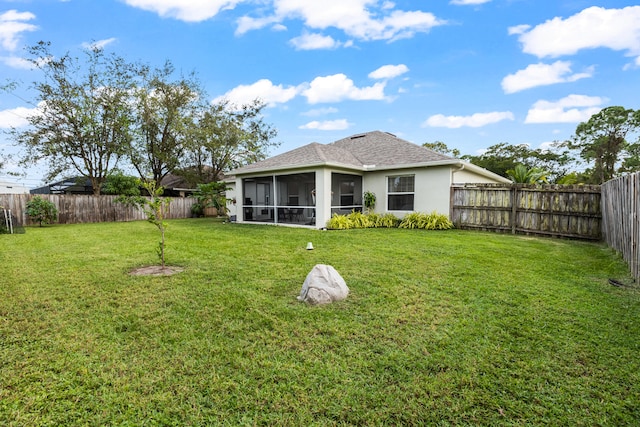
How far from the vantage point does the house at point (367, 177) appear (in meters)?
10.7

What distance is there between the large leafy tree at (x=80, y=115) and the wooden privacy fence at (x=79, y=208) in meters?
3.68

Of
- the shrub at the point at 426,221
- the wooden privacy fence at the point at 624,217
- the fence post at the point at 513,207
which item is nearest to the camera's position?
the wooden privacy fence at the point at 624,217

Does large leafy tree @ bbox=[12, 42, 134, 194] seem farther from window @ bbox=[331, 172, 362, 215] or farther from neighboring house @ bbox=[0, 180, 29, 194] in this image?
window @ bbox=[331, 172, 362, 215]

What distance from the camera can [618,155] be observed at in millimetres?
25203

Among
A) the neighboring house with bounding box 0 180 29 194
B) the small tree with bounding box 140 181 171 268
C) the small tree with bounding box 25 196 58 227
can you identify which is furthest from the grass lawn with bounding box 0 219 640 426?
the neighboring house with bounding box 0 180 29 194

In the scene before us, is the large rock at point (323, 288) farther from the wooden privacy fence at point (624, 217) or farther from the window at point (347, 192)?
the window at point (347, 192)

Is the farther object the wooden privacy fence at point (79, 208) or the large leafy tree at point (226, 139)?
the large leafy tree at point (226, 139)

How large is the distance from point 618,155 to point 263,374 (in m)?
35.9

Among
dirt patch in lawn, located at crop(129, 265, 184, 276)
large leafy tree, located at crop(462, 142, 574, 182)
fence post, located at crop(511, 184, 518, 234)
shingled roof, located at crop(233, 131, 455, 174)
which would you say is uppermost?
large leafy tree, located at crop(462, 142, 574, 182)

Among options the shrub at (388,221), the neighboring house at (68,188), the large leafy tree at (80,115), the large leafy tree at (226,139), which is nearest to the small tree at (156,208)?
the shrub at (388,221)

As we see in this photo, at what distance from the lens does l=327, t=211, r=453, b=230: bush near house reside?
10.4m

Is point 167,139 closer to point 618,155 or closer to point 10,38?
point 10,38

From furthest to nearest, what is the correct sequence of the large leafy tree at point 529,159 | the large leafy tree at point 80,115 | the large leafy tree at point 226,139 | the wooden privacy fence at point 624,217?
the large leafy tree at point 529,159 → the large leafy tree at point 226,139 → the large leafy tree at point 80,115 → the wooden privacy fence at point 624,217

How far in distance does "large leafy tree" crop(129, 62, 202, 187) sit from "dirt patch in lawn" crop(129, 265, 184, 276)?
57.1 ft
